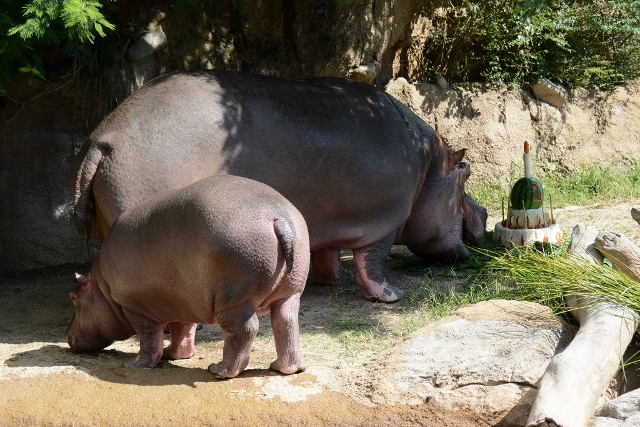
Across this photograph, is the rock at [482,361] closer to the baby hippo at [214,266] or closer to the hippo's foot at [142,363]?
the baby hippo at [214,266]

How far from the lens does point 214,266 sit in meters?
4.88

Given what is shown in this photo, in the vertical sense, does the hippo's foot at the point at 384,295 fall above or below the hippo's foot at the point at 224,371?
below

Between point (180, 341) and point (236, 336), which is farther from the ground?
point (236, 336)

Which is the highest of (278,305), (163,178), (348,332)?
(163,178)

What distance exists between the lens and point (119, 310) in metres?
5.54

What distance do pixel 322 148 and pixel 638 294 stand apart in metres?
2.39

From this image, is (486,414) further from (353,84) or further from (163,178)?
(353,84)

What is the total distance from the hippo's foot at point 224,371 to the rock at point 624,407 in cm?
184

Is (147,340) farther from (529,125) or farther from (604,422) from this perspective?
(529,125)

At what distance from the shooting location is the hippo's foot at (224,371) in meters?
4.95

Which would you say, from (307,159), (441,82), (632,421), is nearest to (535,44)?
(441,82)

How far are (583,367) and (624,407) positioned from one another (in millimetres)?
298

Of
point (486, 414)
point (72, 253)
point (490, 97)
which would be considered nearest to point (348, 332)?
point (486, 414)

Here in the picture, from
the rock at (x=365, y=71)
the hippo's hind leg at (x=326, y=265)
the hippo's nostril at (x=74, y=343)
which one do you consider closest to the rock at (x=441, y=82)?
the rock at (x=365, y=71)
